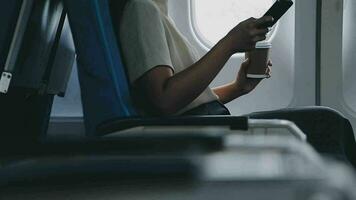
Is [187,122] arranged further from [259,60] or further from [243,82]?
[243,82]

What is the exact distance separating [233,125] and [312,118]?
2.02 ft

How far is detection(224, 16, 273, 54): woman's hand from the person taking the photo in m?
1.34

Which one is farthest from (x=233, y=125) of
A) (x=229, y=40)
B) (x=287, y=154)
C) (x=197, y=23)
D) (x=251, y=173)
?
(x=197, y=23)

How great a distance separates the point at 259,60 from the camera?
5.57ft

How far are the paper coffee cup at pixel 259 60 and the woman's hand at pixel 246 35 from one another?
24cm

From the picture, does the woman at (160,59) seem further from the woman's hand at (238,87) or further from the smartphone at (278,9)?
the woman's hand at (238,87)

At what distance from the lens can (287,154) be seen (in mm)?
562

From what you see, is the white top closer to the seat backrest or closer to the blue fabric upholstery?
the seat backrest

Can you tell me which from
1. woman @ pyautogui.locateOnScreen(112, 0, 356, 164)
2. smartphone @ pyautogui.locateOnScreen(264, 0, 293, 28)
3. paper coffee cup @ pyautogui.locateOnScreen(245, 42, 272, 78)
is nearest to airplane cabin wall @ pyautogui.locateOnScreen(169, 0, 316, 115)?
paper coffee cup @ pyautogui.locateOnScreen(245, 42, 272, 78)

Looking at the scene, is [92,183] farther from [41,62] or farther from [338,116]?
[338,116]

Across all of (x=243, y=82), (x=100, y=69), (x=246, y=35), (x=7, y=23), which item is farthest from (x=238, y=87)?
(x=7, y=23)

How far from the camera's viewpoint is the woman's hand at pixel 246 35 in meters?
1.34

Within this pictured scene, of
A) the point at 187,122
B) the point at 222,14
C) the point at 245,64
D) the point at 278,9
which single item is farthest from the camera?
the point at 222,14

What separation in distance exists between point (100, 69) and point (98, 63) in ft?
0.05
